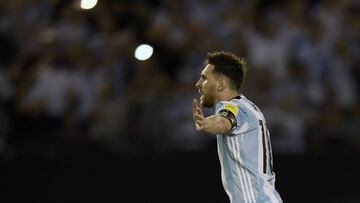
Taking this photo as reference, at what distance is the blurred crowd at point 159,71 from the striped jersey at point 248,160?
10.4 feet

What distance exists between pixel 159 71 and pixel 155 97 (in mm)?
416

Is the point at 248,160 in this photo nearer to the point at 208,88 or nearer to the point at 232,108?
the point at 232,108

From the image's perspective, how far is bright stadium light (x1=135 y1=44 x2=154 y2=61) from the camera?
29.4 ft

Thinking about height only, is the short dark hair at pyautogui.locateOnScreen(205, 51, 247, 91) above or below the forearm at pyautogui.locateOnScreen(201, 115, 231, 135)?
above

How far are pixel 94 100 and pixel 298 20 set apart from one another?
250 centimetres

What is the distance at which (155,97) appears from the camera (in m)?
8.65

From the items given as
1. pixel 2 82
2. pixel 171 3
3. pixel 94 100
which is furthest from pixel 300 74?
pixel 2 82

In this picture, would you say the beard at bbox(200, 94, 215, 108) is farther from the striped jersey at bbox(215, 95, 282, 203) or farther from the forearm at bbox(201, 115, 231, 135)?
the forearm at bbox(201, 115, 231, 135)

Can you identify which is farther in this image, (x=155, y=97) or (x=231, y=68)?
(x=155, y=97)

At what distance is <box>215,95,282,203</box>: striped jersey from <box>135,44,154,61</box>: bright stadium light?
366 centimetres

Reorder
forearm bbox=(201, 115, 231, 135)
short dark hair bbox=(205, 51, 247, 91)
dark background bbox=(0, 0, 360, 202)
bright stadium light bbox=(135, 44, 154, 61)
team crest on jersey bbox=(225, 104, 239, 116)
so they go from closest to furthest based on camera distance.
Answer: forearm bbox=(201, 115, 231, 135), team crest on jersey bbox=(225, 104, 239, 116), short dark hair bbox=(205, 51, 247, 91), dark background bbox=(0, 0, 360, 202), bright stadium light bbox=(135, 44, 154, 61)

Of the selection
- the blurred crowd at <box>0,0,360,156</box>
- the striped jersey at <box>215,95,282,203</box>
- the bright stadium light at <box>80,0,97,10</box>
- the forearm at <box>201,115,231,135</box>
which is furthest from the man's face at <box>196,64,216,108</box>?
the bright stadium light at <box>80,0,97,10</box>

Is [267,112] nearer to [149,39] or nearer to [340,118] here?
[340,118]

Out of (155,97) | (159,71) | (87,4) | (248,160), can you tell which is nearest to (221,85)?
(248,160)
